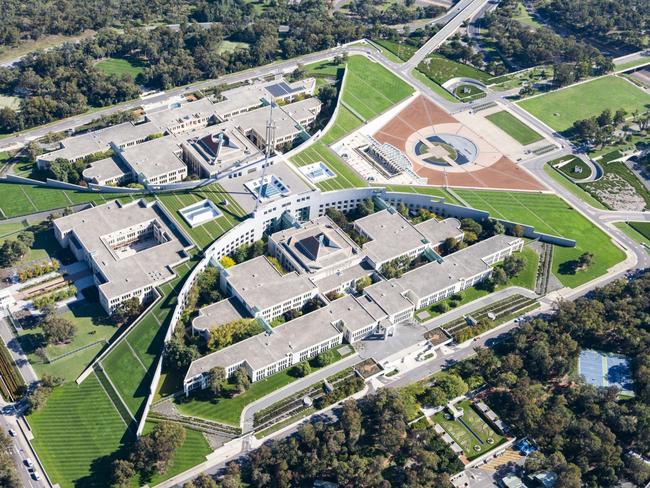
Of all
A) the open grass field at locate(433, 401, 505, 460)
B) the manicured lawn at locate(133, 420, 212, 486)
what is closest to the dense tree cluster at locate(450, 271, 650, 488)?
the open grass field at locate(433, 401, 505, 460)

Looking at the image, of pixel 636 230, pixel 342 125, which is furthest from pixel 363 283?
pixel 636 230

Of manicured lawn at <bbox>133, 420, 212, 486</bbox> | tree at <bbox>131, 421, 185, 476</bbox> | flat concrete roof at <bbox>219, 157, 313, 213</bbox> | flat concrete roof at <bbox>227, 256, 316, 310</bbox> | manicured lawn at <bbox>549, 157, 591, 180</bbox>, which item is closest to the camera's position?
tree at <bbox>131, 421, 185, 476</bbox>

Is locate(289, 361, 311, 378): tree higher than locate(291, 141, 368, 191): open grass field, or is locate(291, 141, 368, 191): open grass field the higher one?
locate(291, 141, 368, 191): open grass field

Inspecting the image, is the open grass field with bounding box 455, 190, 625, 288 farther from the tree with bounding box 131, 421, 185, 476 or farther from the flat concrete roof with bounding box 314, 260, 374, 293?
the tree with bounding box 131, 421, 185, 476

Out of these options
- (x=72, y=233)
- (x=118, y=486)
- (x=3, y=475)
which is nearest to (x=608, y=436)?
(x=118, y=486)

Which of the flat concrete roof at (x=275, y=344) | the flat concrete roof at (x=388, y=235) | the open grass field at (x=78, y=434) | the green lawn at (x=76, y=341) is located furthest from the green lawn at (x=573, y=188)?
the open grass field at (x=78, y=434)

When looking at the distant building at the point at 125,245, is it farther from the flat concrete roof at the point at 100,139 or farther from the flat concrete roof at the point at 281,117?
the flat concrete roof at the point at 281,117

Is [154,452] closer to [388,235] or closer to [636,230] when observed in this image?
[388,235]
